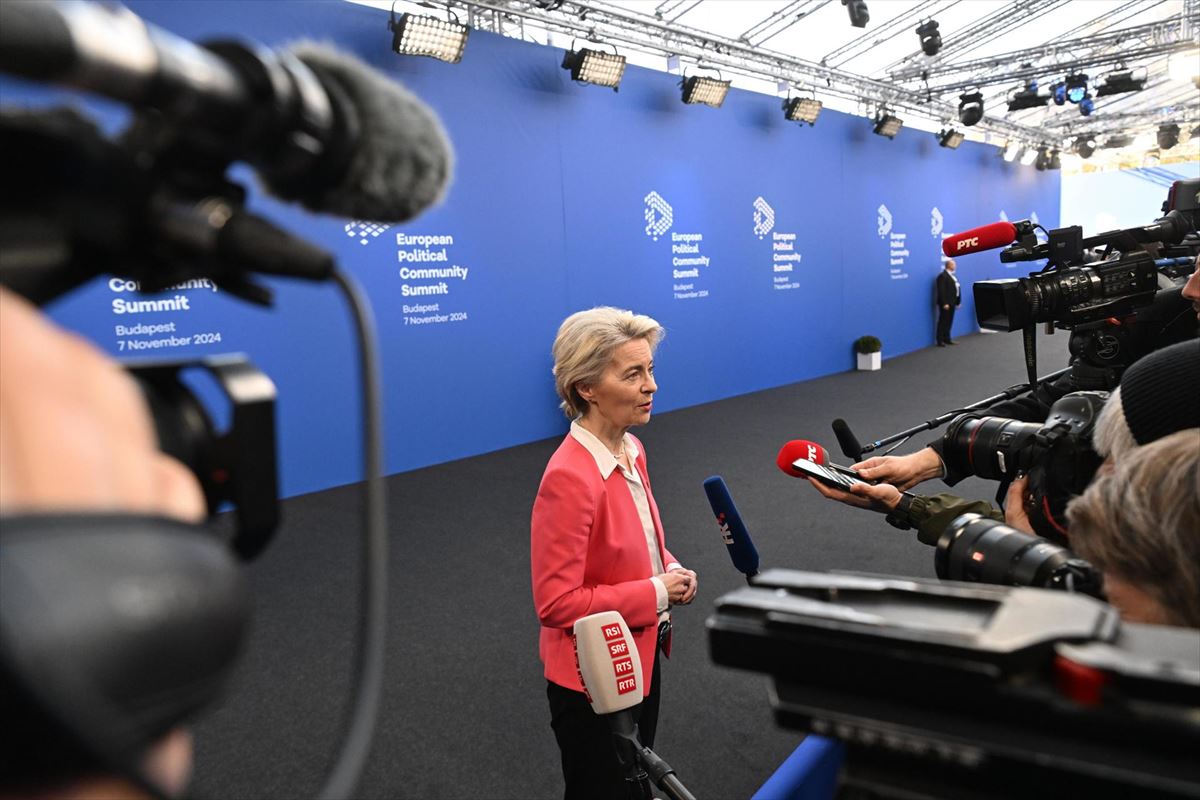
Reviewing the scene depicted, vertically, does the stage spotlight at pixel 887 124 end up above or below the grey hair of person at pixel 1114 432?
above

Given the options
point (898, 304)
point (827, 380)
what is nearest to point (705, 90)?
point (827, 380)

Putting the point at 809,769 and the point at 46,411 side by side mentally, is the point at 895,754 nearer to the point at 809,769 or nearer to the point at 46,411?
the point at 46,411

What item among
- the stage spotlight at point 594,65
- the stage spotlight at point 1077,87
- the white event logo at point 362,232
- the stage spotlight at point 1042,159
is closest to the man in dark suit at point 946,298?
the stage spotlight at point 1077,87

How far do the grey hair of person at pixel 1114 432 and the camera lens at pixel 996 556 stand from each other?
0.16m

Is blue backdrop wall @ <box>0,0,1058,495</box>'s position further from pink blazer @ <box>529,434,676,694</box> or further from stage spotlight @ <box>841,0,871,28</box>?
pink blazer @ <box>529,434,676,694</box>

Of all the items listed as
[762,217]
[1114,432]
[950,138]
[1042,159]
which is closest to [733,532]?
[1114,432]

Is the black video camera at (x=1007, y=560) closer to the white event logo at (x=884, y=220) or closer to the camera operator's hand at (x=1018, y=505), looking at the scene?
the camera operator's hand at (x=1018, y=505)

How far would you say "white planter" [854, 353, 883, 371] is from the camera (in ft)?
31.2

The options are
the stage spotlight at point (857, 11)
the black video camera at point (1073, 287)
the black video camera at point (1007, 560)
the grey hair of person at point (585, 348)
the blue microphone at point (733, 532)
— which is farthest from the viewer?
the stage spotlight at point (857, 11)

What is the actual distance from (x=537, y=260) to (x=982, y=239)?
14.6 feet

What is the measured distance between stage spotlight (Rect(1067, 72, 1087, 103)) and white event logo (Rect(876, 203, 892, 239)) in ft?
7.76

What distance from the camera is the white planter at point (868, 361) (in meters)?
9.51

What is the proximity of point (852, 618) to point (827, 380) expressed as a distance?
350 inches

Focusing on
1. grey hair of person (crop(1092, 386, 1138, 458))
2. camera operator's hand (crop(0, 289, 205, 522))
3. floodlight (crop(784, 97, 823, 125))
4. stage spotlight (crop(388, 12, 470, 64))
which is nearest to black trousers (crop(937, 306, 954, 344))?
floodlight (crop(784, 97, 823, 125))
